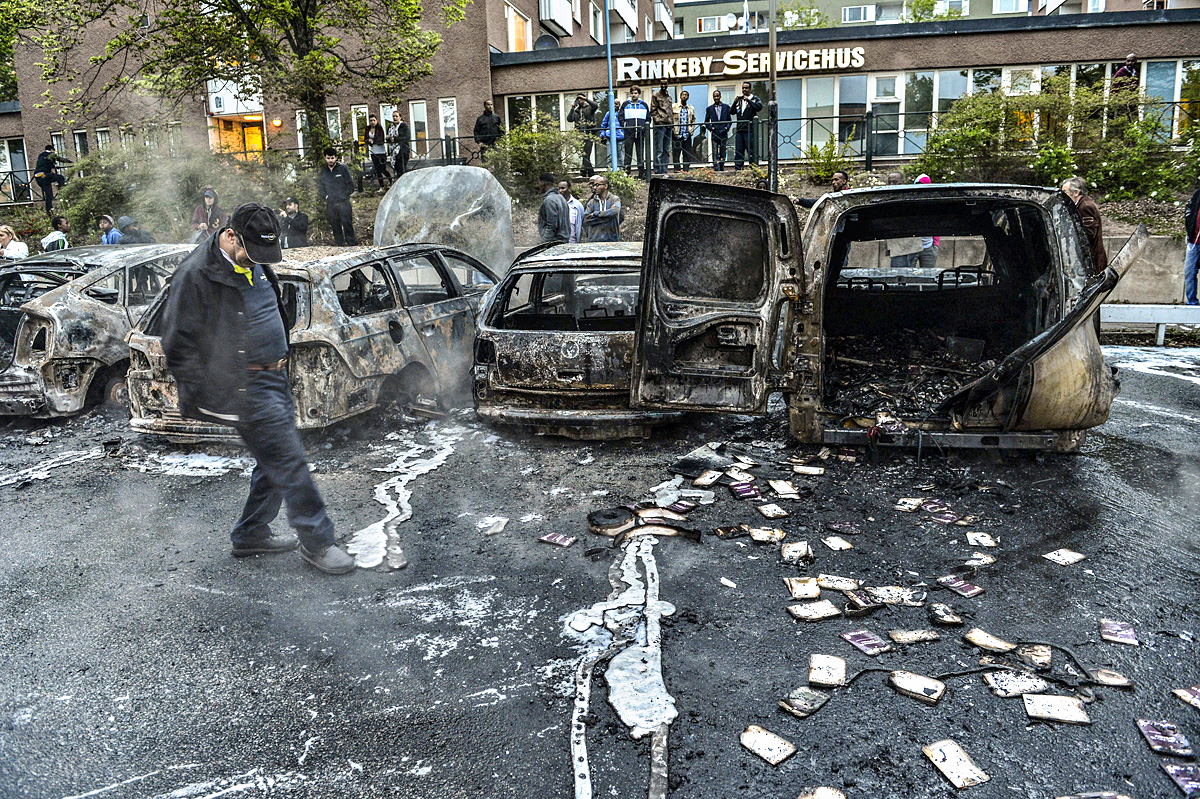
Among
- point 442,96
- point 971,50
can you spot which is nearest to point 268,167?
point 442,96

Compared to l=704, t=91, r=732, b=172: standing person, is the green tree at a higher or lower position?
higher

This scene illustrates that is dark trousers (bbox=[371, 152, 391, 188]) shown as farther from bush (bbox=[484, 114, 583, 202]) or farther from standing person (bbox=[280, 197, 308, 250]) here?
standing person (bbox=[280, 197, 308, 250])

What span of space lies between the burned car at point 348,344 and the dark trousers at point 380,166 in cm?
1324

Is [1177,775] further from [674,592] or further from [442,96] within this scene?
[442,96]

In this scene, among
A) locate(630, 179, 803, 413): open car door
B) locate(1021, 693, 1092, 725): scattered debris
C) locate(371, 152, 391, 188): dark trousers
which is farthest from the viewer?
locate(371, 152, 391, 188): dark trousers

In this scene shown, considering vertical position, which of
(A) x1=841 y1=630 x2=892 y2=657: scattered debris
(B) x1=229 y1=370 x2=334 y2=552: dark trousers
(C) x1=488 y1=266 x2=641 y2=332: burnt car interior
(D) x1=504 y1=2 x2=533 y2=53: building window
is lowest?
(A) x1=841 y1=630 x2=892 y2=657: scattered debris

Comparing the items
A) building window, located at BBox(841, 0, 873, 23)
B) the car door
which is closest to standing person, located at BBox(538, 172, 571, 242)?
the car door

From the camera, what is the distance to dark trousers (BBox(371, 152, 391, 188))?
1997 cm

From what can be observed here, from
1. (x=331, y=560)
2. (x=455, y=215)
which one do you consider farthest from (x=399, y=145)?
(x=331, y=560)

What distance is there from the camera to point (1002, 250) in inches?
270

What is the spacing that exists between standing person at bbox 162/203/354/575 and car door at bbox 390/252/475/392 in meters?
2.77

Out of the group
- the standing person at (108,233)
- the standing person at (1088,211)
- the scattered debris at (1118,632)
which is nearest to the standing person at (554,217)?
the standing person at (1088,211)

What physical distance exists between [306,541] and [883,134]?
60.2 feet

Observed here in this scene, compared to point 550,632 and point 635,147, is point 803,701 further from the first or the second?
point 635,147
